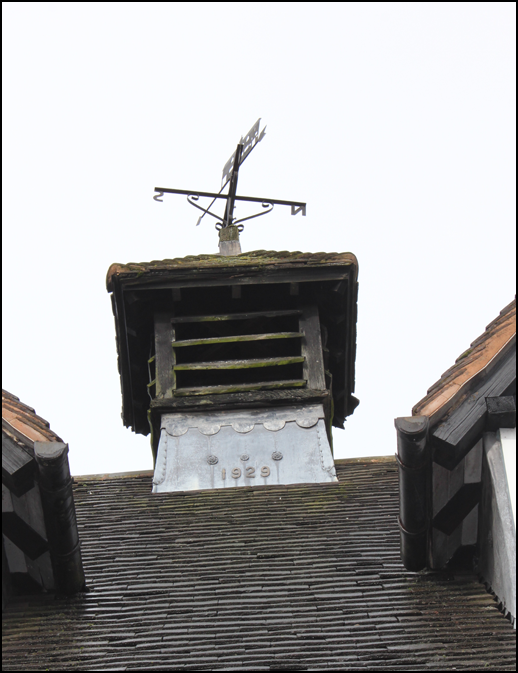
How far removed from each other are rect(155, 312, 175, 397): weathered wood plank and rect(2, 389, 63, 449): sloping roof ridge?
128 inches

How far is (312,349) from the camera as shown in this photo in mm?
8688

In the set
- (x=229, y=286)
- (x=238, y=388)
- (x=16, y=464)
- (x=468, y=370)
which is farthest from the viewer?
A: (x=229, y=286)

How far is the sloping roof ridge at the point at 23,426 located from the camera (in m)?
4.40

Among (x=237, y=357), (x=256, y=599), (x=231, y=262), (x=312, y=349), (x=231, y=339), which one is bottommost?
(x=256, y=599)

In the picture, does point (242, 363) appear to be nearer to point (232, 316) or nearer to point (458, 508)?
point (232, 316)

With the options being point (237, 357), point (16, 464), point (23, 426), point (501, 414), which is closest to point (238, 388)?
point (237, 357)

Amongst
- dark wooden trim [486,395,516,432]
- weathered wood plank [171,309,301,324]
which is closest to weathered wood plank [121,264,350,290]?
weathered wood plank [171,309,301,324]

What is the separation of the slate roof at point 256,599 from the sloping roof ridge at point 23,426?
108 centimetres

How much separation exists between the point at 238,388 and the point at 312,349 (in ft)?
3.01

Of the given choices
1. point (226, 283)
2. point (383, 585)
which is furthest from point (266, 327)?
point (383, 585)

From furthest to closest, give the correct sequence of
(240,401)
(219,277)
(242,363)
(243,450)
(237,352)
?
(237,352), (219,277), (242,363), (240,401), (243,450)

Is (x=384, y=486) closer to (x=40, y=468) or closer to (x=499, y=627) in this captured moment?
(x=499, y=627)

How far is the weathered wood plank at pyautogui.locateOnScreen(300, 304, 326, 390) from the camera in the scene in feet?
27.7

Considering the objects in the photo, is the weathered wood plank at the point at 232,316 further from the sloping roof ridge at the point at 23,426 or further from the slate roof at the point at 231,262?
the sloping roof ridge at the point at 23,426
